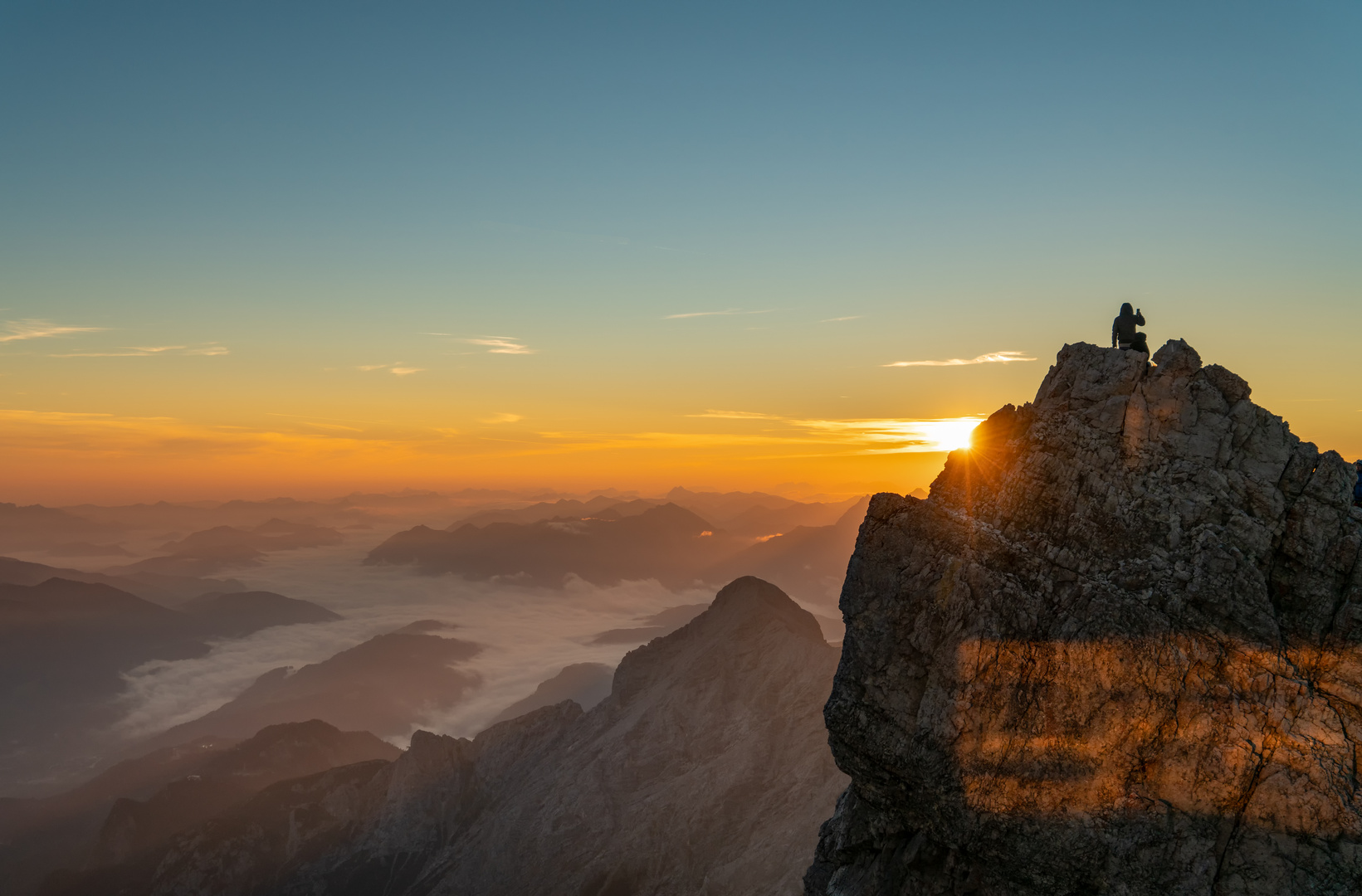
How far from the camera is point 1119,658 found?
67.6 ft

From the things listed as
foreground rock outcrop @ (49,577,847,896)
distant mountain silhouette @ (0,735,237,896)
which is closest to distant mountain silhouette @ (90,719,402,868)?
foreground rock outcrop @ (49,577,847,896)

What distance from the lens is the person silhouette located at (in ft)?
83.3

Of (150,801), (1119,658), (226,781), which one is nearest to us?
(1119,658)

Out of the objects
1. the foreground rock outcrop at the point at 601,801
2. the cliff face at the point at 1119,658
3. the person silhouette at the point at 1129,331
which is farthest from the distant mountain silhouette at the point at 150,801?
the person silhouette at the point at 1129,331

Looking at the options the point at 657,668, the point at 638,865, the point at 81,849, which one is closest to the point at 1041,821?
the point at 638,865

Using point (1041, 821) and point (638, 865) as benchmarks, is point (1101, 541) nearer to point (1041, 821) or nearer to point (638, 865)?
point (1041, 821)

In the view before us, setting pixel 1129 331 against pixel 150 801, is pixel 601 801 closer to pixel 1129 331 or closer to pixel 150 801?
pixel 1129 331

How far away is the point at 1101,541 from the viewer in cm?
2248

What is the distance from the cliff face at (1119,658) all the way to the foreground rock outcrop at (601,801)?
146 ft

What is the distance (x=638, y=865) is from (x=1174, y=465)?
7688cm

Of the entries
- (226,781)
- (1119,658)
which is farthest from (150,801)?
(1119,658)

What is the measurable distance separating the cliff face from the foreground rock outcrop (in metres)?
44.6

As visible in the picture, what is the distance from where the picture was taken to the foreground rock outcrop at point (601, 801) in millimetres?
77125

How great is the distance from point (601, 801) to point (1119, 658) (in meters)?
83.5
